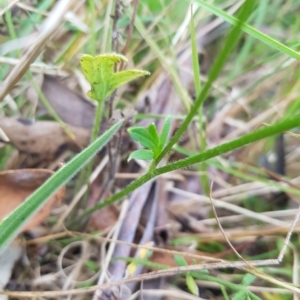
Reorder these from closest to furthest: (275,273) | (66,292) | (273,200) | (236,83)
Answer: (66,292) → (275,273) → (273,200) → (236,83)

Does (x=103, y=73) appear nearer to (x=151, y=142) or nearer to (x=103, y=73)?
(x=103, y=73)

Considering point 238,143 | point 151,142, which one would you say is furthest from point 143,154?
point 238,143

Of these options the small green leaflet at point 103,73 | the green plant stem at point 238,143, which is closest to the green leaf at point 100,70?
the small green leaflet at point 103,73

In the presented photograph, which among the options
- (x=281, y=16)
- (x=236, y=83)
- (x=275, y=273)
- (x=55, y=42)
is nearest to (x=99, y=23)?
(x=55, y=42)

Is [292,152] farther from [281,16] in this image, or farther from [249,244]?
[281,16]

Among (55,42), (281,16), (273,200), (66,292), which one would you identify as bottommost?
(66,292)

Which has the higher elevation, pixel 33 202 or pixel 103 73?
pixel 103 73

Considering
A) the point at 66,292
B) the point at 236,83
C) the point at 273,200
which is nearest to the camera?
the point at 66,292
